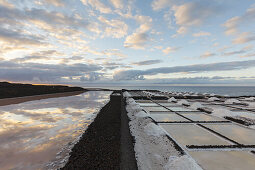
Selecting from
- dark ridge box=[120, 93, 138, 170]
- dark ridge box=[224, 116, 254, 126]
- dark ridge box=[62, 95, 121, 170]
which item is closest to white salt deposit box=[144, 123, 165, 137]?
dark ridge box=[120, 93, 138, 170]

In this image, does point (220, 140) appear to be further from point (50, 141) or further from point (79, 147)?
point (50, 141)

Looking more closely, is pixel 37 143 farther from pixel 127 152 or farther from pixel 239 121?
pixel 239 121

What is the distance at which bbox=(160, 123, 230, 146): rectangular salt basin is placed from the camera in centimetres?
934

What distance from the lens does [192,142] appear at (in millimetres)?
9320

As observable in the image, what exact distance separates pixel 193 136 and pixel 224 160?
3.43 metres

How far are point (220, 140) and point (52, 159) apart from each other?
1182cm

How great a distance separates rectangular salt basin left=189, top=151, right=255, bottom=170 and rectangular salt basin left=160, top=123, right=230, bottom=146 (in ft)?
4.43

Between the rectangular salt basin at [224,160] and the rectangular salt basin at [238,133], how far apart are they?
2.45m

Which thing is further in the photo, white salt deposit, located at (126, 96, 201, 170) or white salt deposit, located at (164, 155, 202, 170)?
Answer: white salt deposit, located at (126, 96, 201, 170)

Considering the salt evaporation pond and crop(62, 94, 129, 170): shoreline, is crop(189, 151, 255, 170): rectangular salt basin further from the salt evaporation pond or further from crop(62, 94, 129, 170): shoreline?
the salt evaporation pond

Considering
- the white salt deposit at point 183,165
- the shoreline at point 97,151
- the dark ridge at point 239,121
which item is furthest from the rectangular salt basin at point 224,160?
the dark ridge at point 239,121

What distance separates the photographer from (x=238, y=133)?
11.3 metres

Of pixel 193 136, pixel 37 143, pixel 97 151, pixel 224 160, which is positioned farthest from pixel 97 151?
pixel 193 136

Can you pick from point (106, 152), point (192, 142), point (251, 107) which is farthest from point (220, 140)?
point (251, 107)
